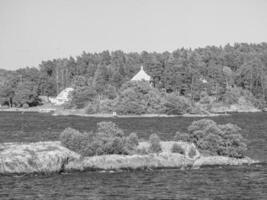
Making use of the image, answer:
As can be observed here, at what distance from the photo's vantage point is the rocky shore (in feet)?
128

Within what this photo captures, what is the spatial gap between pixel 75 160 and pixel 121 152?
412 cm

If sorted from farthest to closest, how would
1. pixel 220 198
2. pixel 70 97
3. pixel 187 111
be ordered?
pixel 70 97 < pixel 187 111 < pixel 220 198

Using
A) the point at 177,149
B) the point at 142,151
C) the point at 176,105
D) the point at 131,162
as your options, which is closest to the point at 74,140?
the point at 142,151

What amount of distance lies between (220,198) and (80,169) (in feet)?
40.0

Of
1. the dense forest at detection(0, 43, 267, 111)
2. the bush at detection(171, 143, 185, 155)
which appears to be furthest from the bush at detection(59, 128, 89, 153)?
the dense forest at detection(0, 43, 267, 111)

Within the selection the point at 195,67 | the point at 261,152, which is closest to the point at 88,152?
the point at 261,152

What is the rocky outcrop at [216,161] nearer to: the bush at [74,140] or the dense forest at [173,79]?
the bush at [74,140]

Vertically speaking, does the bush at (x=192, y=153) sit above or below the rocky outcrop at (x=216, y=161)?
above

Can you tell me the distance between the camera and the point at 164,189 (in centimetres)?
3397

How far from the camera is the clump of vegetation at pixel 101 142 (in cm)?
4344

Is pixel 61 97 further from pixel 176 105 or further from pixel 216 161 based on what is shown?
pixel 216 161

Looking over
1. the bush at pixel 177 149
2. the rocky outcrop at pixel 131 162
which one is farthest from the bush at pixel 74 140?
the bush at pixel 177 149

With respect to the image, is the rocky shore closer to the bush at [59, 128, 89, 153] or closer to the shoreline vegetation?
the shoreline vegetation

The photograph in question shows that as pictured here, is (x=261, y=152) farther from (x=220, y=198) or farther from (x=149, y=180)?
(x=220, y=198)
